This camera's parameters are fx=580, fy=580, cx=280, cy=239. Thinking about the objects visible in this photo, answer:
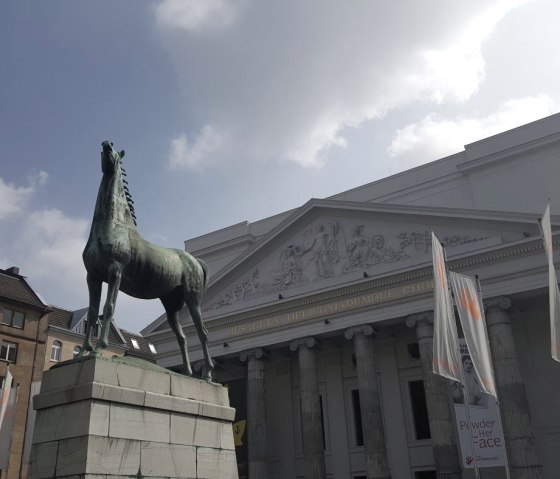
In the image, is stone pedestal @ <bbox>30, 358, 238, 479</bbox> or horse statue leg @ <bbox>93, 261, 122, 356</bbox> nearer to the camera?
stone pedestal @ <bbox>30, 358, 238, 479</bbox>

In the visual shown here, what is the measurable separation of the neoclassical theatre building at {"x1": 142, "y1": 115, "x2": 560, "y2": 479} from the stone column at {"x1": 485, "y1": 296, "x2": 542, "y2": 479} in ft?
0.18

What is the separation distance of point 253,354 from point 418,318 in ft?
33.6

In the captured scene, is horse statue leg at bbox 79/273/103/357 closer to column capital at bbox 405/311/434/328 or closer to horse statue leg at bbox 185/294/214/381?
horse statue leg at bbox 185/294/214/381

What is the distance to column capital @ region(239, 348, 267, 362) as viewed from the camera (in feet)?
110

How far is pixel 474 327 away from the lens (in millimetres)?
14336

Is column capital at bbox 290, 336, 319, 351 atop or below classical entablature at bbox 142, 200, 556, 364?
below

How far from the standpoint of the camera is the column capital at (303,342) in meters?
31.8

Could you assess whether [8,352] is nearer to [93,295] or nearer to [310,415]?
[310,415]

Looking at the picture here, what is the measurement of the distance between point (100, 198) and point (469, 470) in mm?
25887

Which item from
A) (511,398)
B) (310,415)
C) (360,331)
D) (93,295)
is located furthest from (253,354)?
(93,295)

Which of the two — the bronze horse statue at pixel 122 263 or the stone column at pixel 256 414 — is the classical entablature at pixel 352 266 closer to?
the stone column at pixel 256 414

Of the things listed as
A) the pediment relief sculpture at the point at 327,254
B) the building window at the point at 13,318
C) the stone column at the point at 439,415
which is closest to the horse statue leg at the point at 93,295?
the stone column at the point at 439,415

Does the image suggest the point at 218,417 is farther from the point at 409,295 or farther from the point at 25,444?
the point at 25,444

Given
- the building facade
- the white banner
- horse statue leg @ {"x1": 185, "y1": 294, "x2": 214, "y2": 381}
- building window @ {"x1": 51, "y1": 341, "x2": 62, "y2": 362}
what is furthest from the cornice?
building window @ {"x1": 51, "y1": 341, "x2": 62, "y2": 362}
